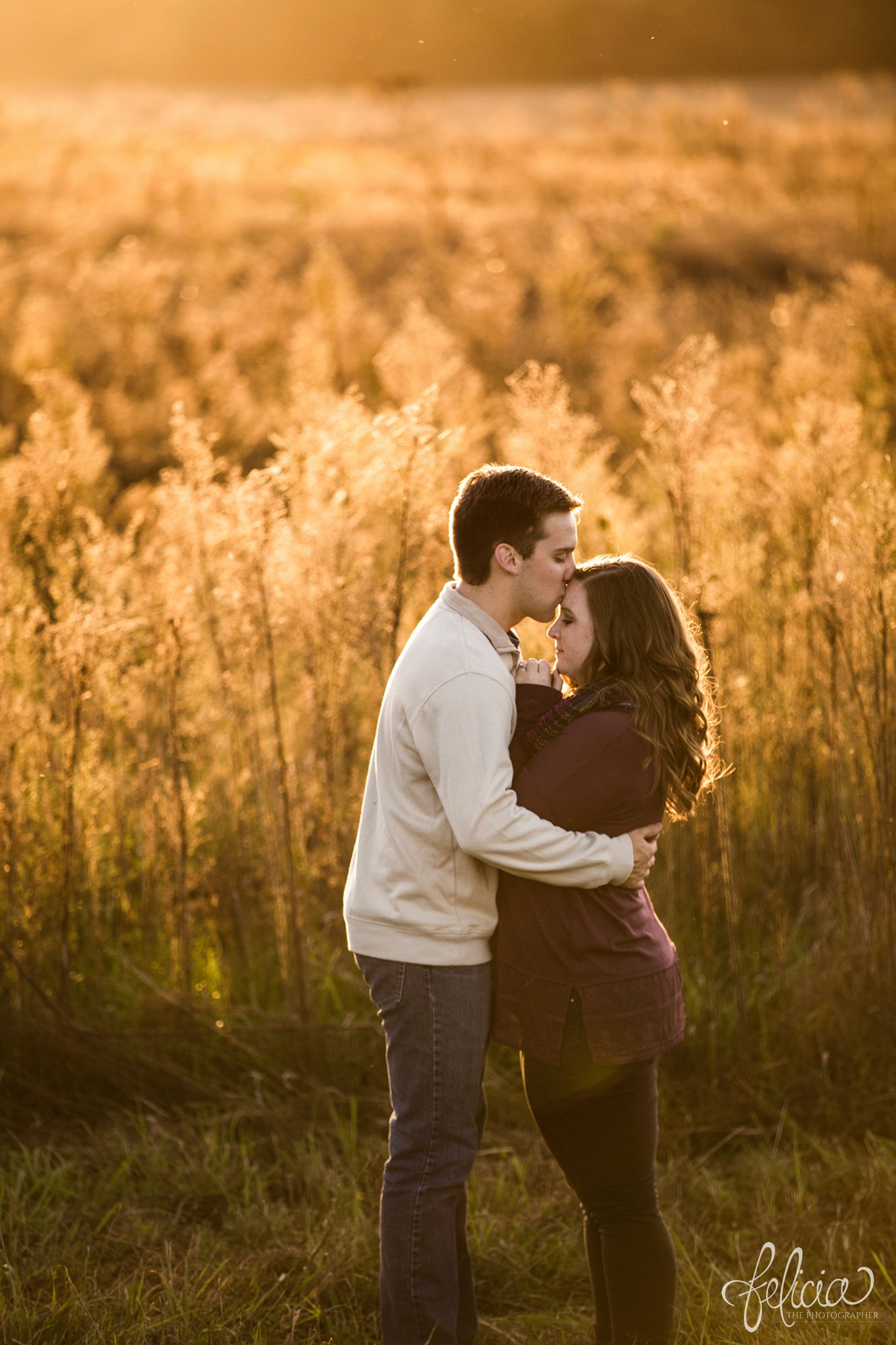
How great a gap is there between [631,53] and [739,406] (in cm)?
9931

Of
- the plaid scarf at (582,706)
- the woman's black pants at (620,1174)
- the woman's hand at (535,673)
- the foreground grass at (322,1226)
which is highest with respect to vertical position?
the woman's hand at (535,673)

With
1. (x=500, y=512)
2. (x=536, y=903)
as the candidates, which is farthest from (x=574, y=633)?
(x=536, y=903)

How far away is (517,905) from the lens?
7.79ft

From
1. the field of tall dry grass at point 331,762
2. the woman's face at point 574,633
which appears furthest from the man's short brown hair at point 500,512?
the field of tall dry grass at point 331,762

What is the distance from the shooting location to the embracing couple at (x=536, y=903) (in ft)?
7.44

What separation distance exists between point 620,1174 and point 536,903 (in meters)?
0.56

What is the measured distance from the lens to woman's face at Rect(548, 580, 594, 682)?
7.85 ft

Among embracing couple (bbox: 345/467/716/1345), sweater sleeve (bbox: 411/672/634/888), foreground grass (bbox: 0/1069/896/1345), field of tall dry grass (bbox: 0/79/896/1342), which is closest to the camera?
sweater sleeve (bbox: 411/672/634/888)

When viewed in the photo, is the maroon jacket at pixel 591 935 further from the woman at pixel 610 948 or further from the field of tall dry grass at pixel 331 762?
the field of tall dry grass at pixel 331 762

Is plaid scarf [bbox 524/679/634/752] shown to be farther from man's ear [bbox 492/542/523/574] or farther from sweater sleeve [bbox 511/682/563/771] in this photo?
man's ear [bbox 492/542/523/574]

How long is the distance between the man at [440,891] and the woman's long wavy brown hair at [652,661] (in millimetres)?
103

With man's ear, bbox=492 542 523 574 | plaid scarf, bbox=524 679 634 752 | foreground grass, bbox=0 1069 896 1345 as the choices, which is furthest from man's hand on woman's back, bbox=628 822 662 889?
foreground grass, bbox=0 1069 896 1345

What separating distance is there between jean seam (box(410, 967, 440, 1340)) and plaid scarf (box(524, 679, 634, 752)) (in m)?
0.54

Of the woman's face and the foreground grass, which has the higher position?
the woman's face
